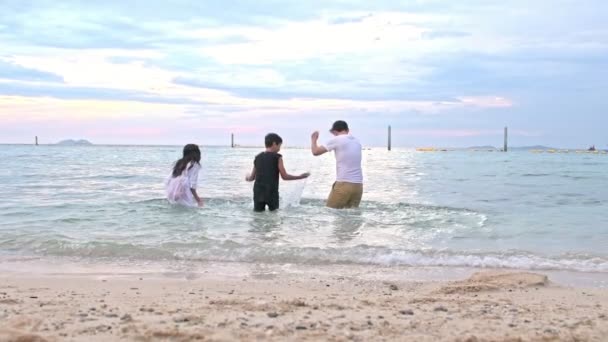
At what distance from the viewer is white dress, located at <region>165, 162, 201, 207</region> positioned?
997 cm

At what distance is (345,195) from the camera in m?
9.68

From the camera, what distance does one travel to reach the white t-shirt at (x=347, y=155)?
933cm

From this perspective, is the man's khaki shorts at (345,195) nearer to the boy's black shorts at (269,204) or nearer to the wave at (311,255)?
the boy's black shorts at (269,204)

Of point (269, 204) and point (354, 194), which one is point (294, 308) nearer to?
point (269, 204)

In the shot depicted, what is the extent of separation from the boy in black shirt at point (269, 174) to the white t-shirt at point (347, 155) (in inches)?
23.9

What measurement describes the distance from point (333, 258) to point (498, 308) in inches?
101

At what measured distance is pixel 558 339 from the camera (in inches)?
130

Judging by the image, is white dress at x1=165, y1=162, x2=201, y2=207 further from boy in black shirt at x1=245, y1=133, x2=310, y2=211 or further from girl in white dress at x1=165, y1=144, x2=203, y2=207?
boy in black shirt at x1=245, y1=133, x2=310, y2=211

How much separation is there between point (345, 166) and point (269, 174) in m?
1.24

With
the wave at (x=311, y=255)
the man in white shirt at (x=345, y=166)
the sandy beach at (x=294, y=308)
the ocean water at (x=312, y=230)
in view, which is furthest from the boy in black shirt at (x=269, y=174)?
the sandy beach at (x=294, y=308)

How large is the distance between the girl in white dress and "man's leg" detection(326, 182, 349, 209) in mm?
2298

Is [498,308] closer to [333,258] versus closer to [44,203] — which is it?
[333,258]

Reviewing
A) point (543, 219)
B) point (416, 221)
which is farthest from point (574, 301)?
point (543, 219)

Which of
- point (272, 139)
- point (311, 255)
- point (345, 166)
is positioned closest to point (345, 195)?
point (345, 166)
